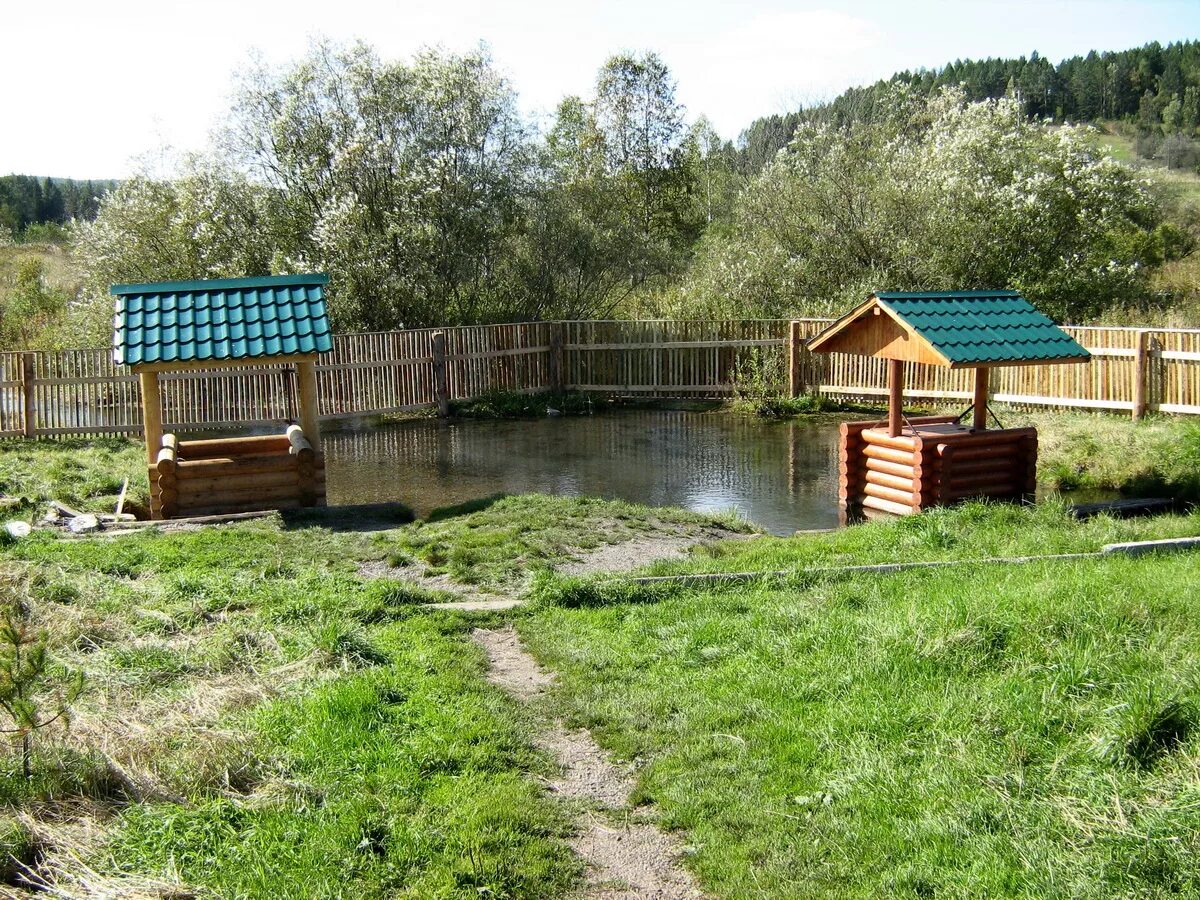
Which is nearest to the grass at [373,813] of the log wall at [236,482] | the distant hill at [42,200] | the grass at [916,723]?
the grass at [916,723]

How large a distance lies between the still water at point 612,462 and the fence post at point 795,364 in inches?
72.9

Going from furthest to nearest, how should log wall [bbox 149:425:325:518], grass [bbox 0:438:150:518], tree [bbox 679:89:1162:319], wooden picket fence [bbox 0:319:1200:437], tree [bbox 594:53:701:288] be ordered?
tree [bbox 594:53:701:288]
tree [bbox 679:89:1162:319]
wooden picket fence [bbox 0:319:1200:437]
grass [bbox 0:438:150:518]
log wall [bbox 149:425:325:518]

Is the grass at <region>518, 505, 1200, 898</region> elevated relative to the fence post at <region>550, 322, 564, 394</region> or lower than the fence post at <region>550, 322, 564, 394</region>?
lower

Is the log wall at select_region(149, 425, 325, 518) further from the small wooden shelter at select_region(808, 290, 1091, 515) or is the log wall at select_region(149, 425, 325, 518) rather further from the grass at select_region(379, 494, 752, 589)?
the small wooden shelter at select_region(808, 290, 1091, 515)

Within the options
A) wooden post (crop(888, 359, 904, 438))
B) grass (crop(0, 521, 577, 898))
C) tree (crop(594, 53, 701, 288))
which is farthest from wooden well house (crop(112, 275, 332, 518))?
tree (crop(594, 53, 701, 288))

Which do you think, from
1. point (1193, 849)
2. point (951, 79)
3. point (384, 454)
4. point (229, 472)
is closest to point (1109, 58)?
point (951, 79)

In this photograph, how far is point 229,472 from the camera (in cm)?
1337

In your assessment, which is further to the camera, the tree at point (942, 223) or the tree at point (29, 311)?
the tree at point (29, 311)

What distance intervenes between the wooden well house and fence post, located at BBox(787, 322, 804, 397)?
12813 millimetres

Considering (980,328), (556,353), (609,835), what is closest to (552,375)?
(556,353)

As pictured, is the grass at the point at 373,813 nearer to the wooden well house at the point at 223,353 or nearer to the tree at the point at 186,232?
the wooden well house at the point at 223,353

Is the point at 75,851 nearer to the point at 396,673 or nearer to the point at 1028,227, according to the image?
the point at 396,673

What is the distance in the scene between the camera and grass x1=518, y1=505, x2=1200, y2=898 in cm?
459

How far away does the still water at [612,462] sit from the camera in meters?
15.3
